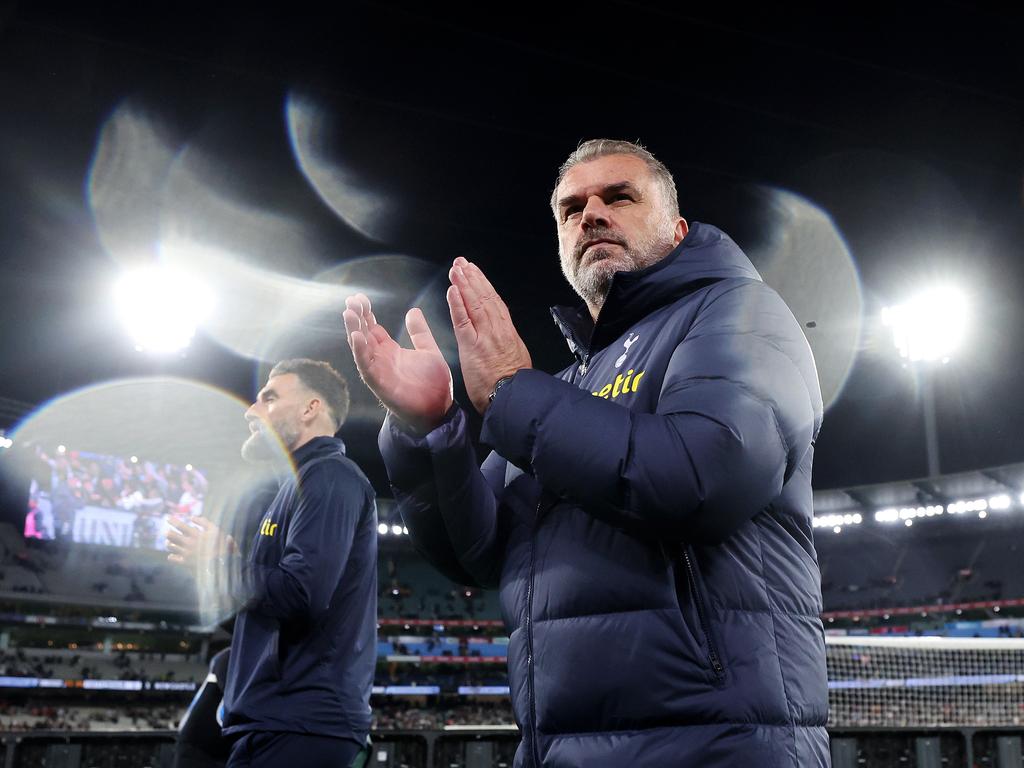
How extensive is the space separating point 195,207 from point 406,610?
1108 inches

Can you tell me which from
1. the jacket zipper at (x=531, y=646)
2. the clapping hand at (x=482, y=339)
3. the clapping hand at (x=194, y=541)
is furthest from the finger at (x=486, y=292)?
the clapping hand at (x=194, y=541)

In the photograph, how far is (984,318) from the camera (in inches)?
685

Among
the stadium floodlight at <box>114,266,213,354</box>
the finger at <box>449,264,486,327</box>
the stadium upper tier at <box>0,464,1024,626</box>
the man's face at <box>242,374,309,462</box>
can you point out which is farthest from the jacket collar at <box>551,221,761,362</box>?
the stadium upper tier at <box>0,464,1024,626</box>

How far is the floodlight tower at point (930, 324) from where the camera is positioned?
16547 millimetres

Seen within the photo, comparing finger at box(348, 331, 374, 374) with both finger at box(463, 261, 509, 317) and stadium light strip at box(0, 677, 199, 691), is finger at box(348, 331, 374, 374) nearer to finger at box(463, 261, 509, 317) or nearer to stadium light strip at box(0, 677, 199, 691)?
finger at box(463, 261, 509, 317)

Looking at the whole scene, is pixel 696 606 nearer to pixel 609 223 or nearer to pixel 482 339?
pixel 482 339

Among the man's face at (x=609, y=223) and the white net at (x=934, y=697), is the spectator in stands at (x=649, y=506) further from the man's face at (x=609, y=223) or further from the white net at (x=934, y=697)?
the white net at (x=934, y=697)

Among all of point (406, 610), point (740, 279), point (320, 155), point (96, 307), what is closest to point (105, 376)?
point (96, 307)

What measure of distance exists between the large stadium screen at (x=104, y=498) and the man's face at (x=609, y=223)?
30482 mm

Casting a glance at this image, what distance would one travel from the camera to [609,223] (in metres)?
1.86

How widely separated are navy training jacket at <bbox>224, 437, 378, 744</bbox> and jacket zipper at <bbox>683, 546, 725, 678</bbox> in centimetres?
205

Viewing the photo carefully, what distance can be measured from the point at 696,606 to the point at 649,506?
223mm

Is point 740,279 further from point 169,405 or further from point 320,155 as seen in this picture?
point 169,405

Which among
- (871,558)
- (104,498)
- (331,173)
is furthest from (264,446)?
(871,558)
